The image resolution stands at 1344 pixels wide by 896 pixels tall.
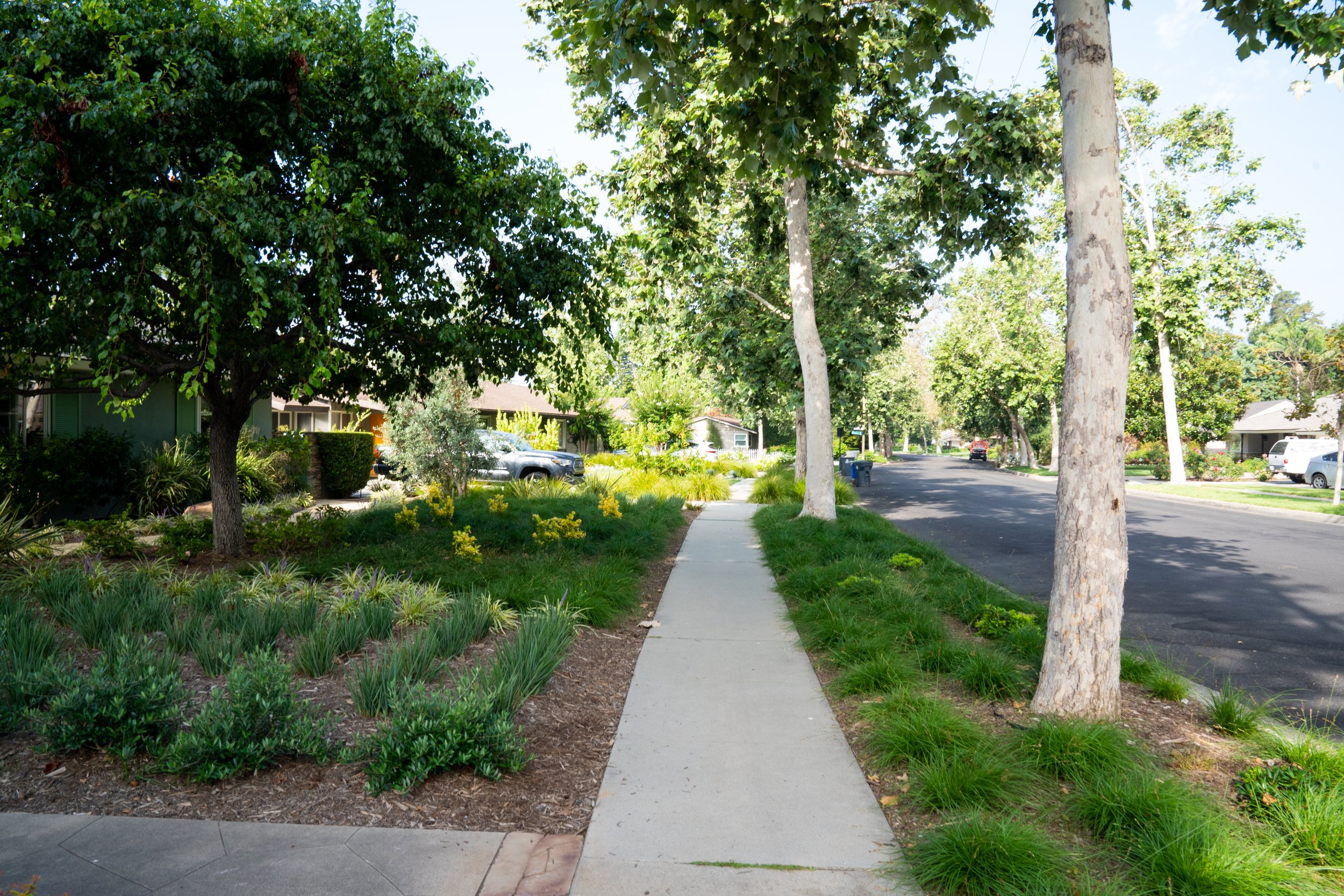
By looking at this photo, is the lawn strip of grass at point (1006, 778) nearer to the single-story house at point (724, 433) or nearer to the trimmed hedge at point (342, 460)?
the trimmed hedge at point (342, 460)

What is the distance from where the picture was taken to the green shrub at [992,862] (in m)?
2.82

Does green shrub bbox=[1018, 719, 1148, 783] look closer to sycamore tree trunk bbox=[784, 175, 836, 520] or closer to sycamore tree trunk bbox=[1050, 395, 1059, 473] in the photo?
sycamore tree trunk bbox=[784, 175, 836, 520]

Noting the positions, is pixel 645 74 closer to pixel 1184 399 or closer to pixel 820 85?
pixel 820 85

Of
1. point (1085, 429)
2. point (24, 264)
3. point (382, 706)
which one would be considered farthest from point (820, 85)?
point (24, 264)

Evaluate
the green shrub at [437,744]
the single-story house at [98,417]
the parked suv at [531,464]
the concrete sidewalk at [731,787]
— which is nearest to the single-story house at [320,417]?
the parked suv at [531,464]

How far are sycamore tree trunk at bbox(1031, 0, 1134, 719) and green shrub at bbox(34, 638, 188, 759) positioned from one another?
4677mm

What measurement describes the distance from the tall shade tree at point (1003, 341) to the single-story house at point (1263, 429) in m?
11.7

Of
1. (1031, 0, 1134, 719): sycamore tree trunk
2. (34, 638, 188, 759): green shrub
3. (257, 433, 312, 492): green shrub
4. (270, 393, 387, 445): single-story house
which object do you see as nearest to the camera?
(34, 638, 188, 759): green shrub

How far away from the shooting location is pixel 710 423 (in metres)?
63.4

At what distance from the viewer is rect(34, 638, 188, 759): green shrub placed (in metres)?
3.78

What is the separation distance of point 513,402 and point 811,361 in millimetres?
29328

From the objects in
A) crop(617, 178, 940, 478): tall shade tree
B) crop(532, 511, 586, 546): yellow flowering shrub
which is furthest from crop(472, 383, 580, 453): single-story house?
crop(532, 511, 586, 546): yellow flowering shrub

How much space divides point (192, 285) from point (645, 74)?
3.89m

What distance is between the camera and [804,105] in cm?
689
